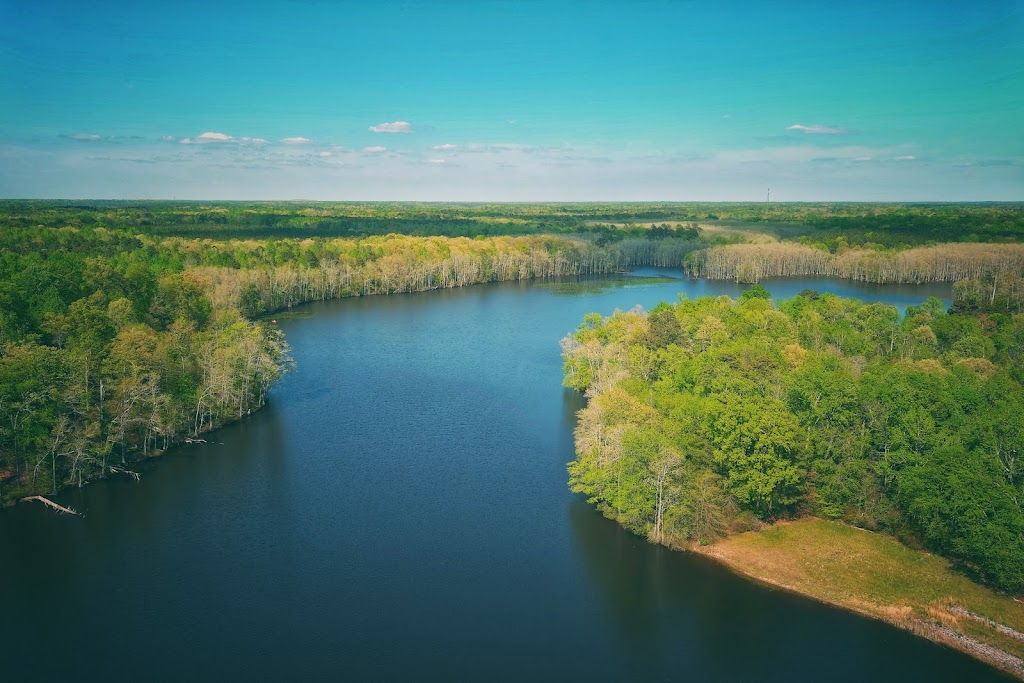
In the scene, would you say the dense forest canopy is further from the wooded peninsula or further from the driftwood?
the driftwood

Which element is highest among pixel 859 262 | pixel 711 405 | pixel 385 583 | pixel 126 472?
pixel 859 262

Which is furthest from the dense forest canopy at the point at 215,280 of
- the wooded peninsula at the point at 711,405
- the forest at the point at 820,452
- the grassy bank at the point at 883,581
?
the grassy bank at the point at 883,581

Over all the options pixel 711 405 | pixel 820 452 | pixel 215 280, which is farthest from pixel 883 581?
pixel 215 280

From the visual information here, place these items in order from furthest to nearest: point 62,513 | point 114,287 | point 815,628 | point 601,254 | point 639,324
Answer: point 601,254 < point 639,324 < point 114,287 < point 62,513 < point 815,628

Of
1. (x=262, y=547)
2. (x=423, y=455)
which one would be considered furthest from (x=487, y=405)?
(x=262, y=547)

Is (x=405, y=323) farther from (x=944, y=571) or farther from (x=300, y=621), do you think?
(x=944, y=571)

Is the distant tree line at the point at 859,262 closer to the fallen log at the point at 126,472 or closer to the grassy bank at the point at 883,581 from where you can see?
the grassy bank at the point at 883,581

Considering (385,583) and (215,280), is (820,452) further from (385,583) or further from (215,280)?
(215,280)
